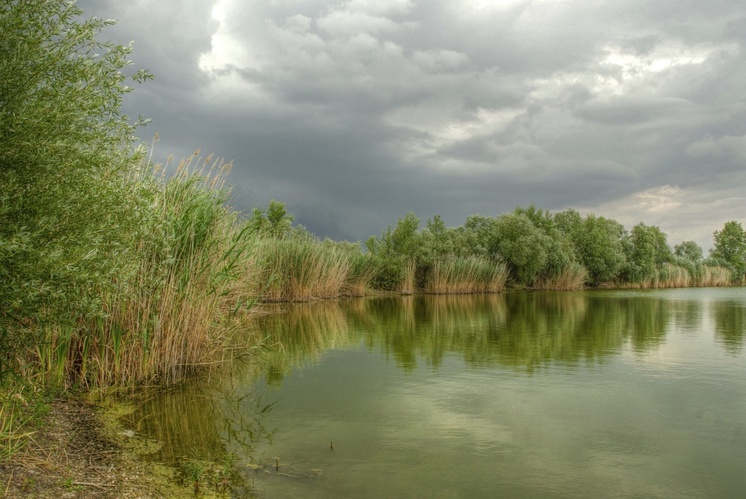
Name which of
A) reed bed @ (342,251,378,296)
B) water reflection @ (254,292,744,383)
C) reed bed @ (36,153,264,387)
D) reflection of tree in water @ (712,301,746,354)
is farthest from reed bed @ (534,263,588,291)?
reed bed @ (36,153,264,387)

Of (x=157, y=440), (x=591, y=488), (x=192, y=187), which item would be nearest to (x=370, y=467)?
(x=591, y=488)

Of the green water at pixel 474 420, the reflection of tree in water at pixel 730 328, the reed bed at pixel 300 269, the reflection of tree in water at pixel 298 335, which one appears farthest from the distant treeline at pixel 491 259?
the reflection of tree in water at pixel 730 328

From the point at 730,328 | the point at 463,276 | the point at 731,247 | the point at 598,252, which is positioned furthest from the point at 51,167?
the point at 731,247

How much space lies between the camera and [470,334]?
12.2 metres

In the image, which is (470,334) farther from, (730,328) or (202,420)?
(202,420)

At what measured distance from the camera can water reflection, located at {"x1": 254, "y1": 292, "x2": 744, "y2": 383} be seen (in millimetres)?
9188

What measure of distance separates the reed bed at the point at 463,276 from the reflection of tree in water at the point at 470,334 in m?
11.9

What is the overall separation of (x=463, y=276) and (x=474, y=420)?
86.2ft

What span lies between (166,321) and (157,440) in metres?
2.09

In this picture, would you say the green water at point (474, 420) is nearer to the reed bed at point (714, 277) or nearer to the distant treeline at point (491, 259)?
the distant treeline at point (491, 259)

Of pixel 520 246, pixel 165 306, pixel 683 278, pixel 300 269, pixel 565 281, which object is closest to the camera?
pixel 165 306

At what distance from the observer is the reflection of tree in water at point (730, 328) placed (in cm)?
1074

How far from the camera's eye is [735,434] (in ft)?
16.6

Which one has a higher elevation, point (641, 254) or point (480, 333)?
point (641, 254)
